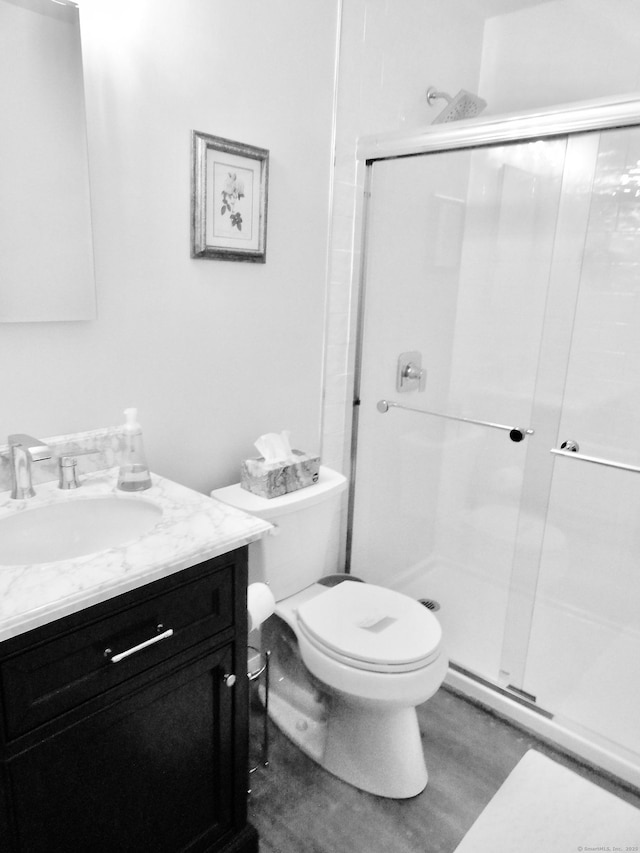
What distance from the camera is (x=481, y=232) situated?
232cm

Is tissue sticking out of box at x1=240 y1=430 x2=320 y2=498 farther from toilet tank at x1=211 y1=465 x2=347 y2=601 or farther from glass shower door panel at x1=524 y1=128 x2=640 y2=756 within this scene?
glass shower door panel at x1=524 y1=128 x2=640 y2=756

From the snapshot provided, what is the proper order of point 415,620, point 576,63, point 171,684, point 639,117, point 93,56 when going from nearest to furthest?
point 171,684 → point 93,56 → point 639,117 → point 415,620 → point 576,63

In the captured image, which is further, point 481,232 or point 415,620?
point 481,232

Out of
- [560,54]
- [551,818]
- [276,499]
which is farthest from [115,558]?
[560,54]

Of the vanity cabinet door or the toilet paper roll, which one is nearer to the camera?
the vanity cabinet door

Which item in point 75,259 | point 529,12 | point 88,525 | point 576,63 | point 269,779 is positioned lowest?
point 269,779

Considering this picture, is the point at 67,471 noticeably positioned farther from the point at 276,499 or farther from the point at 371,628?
the point at 371,628

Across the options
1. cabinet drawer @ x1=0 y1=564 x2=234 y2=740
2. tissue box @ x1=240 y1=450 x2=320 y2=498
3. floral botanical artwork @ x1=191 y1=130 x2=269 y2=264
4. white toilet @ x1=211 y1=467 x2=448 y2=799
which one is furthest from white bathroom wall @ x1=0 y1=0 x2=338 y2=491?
cabinet drawer @ x1=0 y1=564 x2=234 y2=740

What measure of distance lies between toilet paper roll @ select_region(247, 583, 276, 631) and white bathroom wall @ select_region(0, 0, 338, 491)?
0.45 meters

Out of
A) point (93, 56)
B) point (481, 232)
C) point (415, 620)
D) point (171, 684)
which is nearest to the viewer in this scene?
point (171, 684)

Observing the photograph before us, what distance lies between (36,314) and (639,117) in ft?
4.84

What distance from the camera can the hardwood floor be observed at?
4.98 feet

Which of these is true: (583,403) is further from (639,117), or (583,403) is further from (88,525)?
(88,525)

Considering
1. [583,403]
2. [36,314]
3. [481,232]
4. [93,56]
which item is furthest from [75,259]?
[583,403]
